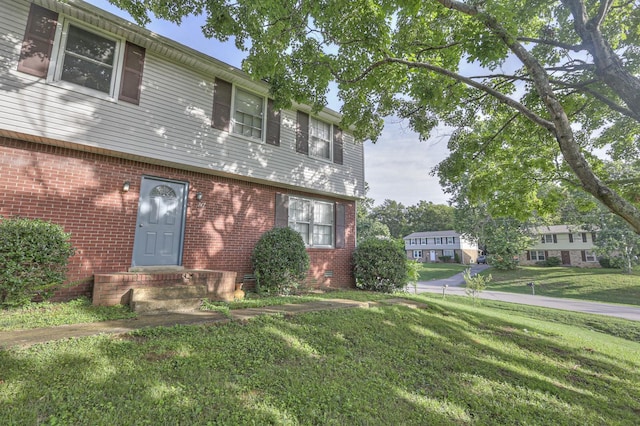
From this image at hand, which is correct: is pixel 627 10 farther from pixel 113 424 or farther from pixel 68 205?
pixel 68 205

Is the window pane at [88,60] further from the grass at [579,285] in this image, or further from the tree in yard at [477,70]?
the grass at [579,285]

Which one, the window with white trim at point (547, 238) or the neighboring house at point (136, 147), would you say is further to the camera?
the window with white trim at point (547, 238)

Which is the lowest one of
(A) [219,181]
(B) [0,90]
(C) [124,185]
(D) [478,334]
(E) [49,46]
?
(D) [478,334]

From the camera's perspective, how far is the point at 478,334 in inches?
220

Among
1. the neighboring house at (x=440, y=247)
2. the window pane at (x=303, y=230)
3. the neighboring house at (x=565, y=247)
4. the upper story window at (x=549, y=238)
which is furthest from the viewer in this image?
the neighboring house at (x=440, y=247)

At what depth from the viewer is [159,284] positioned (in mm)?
5191

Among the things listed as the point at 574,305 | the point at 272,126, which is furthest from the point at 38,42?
the point at 574,305

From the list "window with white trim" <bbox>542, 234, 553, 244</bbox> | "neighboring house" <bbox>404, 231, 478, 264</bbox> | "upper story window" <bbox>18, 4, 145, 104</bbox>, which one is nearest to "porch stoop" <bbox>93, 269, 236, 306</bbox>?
"upper story window" <bbox>18, 4, 145, 104</bbox>

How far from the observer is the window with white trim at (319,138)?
8891 millimetres

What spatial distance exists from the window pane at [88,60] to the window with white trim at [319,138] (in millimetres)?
5148

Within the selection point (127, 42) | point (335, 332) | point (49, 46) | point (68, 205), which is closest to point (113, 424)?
point (335, 332)

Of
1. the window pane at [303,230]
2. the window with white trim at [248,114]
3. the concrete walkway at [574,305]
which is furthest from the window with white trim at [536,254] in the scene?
the window with white trim at [248,114]

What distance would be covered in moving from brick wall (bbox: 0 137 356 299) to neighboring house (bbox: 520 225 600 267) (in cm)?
3420

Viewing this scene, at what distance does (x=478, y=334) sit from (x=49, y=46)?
32.1 ft
